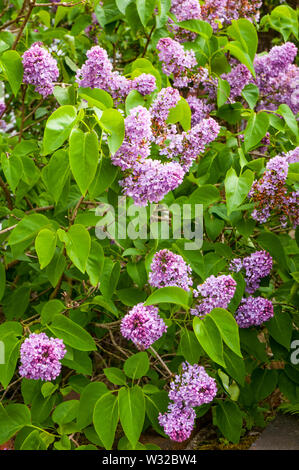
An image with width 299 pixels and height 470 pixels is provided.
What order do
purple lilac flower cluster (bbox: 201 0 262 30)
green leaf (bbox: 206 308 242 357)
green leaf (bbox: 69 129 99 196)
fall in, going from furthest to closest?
purple lilac flower cluster (bbox: 201 0 262 30)
green leaf (bbox: 206 308 242 357)
green leaf (bbox: 69 129 99 196)

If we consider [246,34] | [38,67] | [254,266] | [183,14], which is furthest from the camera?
[183,14]

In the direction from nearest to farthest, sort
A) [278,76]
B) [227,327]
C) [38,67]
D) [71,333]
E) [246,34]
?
1. [227,327]
2. [71,333]
3. [38,67]
4. [246,34]
5. [278,76]

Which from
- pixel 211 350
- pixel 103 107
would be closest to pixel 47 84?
pixel 103 107

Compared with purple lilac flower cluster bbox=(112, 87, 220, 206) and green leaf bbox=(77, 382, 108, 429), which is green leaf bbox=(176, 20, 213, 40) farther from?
green leaf bbox=(77, 382, 108, 429)

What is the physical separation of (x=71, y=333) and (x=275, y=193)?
0.63m

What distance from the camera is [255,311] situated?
1.53 m

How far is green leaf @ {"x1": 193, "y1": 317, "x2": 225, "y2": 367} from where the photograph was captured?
3.95ft

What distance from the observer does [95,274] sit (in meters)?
1.30

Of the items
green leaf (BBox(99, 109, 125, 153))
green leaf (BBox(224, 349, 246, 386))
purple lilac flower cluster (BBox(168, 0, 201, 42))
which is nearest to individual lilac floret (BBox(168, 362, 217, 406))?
green leaf (BBox(224, 349, 246, 386))

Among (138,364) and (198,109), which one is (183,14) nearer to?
(198,109)

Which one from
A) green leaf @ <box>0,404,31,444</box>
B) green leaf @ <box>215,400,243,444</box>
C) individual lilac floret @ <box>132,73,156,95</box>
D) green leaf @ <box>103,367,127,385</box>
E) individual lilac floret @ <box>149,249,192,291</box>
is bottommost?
green leaf @ <box>215,400,243,444</box>

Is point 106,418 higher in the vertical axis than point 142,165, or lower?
lower

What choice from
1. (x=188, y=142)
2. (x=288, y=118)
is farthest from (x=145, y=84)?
(x=288, y=118)

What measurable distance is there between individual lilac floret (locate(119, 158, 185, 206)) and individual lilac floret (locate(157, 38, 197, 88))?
0.50m
